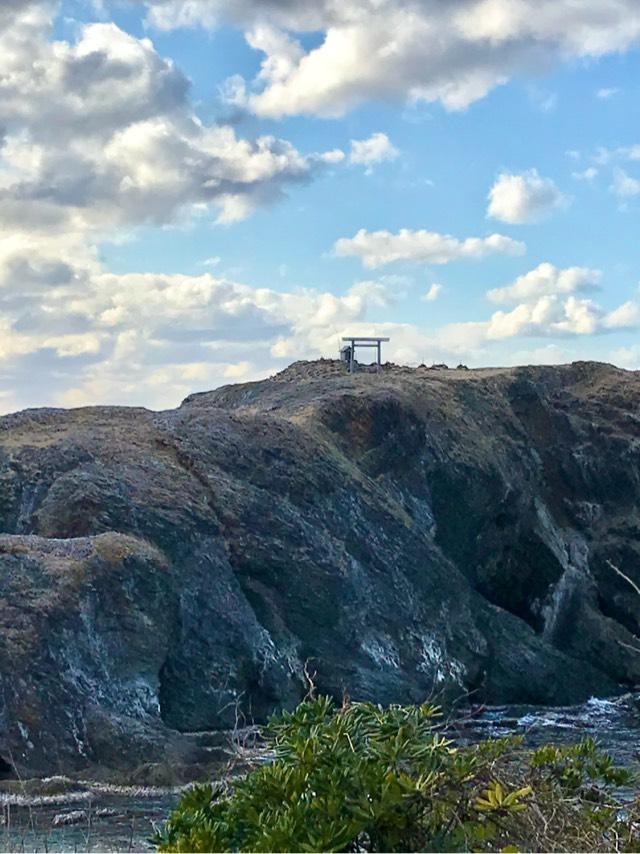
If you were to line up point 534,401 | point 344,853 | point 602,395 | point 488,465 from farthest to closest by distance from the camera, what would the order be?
point 602,395 < point 534,401 < point 488,465 < point 344,853

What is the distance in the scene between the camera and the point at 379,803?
7.14 metres

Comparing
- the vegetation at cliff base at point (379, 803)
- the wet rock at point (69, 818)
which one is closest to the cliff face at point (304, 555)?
the wet rock at point (69, 818)

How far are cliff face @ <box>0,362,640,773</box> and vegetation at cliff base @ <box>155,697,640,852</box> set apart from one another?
733 inches

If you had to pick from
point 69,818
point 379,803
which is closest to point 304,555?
point 69,818

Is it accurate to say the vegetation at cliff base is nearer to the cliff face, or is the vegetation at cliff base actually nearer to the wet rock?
the wet rock

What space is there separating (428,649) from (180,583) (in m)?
9.03

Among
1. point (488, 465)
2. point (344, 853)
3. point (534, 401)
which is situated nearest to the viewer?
point (344, 853)

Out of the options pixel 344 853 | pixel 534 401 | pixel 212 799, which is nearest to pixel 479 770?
pixel 344 853

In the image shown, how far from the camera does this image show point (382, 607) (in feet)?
127

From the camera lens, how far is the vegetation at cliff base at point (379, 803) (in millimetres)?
7113

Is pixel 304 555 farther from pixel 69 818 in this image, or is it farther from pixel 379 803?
pixel 379 803

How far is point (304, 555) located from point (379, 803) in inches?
1221

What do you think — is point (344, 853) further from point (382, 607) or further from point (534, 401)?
point (534, 401)

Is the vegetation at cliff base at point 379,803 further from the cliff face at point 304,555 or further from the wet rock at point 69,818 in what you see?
the cliff face at point 304,555
